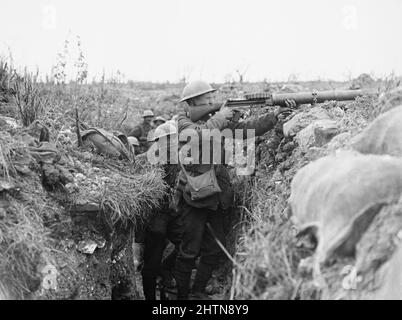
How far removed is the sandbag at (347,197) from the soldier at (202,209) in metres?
1.92

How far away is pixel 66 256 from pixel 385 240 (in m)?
2.47

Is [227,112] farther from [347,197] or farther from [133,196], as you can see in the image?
[347,197]

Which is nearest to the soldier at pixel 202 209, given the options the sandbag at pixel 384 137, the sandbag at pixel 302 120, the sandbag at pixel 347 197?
the sandbag at pixel 302 120

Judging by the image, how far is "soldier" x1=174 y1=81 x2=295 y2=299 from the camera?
4785 mm

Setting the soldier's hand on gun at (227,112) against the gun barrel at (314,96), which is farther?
the gun barrel at (314,96)

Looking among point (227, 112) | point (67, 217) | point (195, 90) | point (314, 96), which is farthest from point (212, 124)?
point (67, 217)

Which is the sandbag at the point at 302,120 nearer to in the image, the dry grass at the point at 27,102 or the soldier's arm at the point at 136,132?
the dry grass at the point at 27,102

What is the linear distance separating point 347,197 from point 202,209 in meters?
2.28

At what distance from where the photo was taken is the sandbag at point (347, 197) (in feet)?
8.85

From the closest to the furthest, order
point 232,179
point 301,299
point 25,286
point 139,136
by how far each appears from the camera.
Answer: point 301,299 < point 25,286 < point 232,179 < point 139,136

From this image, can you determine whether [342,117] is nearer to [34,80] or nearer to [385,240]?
[385,240]

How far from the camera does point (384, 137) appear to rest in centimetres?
314
